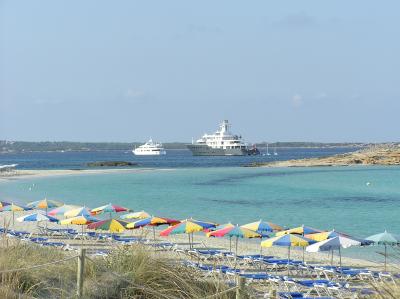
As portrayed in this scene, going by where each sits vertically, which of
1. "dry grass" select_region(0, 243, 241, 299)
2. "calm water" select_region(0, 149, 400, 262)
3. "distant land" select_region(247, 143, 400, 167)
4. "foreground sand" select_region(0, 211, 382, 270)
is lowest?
"calm water" select_region(0, 149, 400, 262)

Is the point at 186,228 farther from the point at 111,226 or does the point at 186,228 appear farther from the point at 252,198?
the point at 252,198

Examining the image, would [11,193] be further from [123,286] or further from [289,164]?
[289,164]

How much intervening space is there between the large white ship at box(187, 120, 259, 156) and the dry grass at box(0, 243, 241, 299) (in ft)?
422

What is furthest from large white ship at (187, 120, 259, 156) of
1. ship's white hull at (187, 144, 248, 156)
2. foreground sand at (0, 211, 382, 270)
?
foreground sand at (0, 211, 382, 270)

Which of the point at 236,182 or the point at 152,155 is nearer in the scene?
the point at 236,182

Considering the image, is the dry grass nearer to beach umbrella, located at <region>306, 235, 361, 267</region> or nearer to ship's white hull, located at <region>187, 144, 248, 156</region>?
beach umbrella, located at <region>306, 235, 361, 267</region>

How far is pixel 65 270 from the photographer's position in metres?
7.79

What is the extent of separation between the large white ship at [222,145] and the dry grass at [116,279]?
128489 mm

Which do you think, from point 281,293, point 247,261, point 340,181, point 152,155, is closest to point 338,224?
point 247,261

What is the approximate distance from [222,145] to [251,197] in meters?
98.5

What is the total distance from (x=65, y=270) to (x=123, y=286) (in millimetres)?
861

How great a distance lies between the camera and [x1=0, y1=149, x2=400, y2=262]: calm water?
92.2 ft

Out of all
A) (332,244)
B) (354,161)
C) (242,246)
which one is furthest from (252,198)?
(354,161)

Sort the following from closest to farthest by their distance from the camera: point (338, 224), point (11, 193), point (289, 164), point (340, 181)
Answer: point (338, 224) < point (11, 193) < point (340, 181) < point (289, 164)
